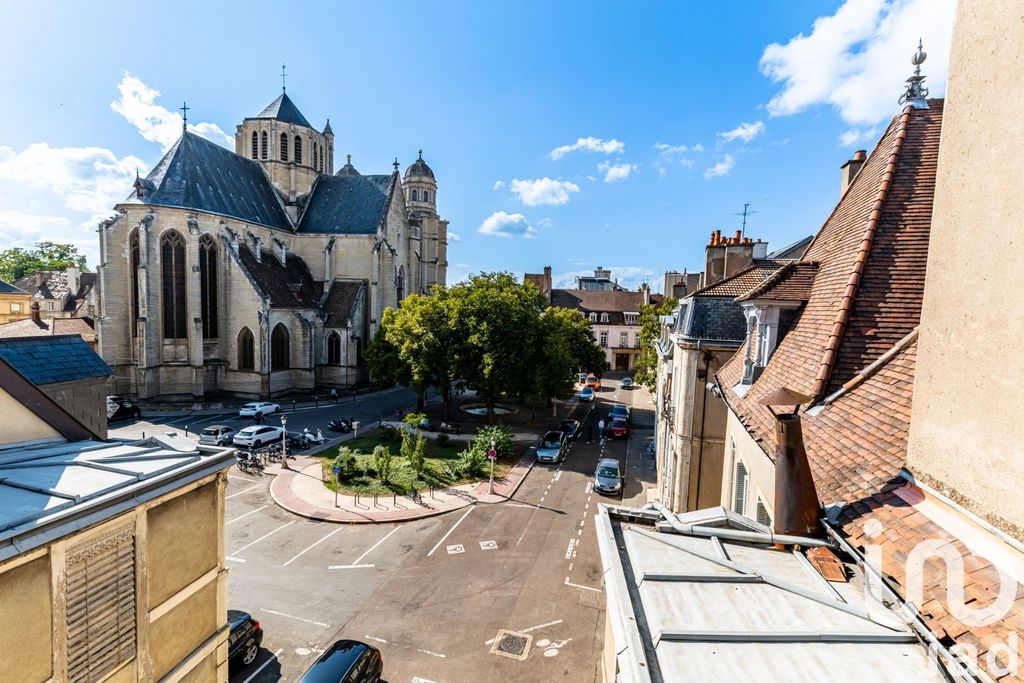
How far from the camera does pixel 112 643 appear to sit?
18.9ft

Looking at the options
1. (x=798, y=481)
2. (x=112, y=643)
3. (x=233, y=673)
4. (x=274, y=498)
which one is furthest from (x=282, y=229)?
(x=798, y=481)

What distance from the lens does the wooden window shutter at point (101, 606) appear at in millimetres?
5344

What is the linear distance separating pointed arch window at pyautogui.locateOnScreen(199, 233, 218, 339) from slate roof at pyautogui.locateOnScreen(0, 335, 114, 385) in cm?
2738

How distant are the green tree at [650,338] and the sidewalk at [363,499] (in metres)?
12.9

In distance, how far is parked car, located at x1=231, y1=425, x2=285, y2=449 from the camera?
26.0 m

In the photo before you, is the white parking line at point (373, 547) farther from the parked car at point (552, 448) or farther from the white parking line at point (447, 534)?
the parked car at point (552, 448)

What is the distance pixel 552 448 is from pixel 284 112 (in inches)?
1659

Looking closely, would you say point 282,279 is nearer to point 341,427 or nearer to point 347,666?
point 341,427

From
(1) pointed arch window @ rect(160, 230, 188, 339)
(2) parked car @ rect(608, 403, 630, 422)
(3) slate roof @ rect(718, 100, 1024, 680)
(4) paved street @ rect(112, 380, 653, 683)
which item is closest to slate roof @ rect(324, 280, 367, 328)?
(1) pointed arch window @ rect(160, 230, 188, 339)

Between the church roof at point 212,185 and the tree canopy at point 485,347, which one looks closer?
the tree canopy at point 485,347

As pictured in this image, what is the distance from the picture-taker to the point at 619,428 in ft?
104

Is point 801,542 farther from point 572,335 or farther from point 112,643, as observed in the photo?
point 572,335

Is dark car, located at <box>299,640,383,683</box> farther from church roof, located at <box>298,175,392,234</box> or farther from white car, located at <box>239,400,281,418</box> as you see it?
church roof, located at <box>298,175,392,234</box>

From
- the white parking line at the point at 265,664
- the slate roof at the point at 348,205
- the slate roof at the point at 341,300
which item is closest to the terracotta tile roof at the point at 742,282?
the white parking line at the point at 265,664
